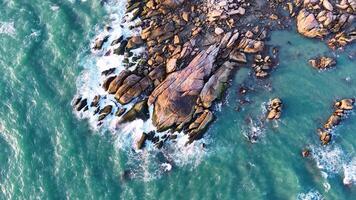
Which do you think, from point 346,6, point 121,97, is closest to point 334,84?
A: point 346,6

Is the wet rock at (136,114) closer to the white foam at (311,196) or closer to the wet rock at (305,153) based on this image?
the wet rock at (305,153)

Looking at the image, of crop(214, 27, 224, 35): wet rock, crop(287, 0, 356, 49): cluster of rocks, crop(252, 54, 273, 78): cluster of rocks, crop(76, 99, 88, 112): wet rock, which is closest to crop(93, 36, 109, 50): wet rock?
crop(76, 99, 88, 112): wet rock

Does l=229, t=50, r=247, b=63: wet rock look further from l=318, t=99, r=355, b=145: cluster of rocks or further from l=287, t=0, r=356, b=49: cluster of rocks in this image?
l=318, t=99, r=355, b=145: cluster of rocks

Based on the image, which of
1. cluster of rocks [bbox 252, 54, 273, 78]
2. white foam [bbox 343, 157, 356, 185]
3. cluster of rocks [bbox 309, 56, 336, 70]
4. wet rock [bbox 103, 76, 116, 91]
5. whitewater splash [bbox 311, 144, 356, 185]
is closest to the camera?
white foam [bbox 343, 157, 356, 185]

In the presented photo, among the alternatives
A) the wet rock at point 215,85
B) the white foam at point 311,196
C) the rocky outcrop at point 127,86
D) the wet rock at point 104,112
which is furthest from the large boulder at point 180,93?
the white foam at point 311,196

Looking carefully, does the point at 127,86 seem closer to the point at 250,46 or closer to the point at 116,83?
the point at 116,83
